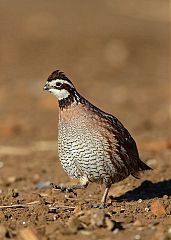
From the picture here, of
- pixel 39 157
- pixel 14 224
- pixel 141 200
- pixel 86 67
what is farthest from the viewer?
pixel 86 67

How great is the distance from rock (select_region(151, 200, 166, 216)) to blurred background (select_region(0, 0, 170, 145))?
498 cm

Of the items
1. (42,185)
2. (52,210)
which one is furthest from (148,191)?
(52,210)

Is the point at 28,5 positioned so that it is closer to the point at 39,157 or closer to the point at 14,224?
the point at 39,157

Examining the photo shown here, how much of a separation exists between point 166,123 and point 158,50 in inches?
416

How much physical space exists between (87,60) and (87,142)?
1571 cm

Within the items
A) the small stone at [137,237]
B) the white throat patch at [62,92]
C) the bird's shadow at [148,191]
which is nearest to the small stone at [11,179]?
the bird's shadow at [148,191]

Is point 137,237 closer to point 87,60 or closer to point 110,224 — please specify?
point 110,224

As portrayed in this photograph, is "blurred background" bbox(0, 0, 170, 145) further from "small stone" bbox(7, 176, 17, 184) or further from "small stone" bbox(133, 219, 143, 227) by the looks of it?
"small stone" bbox(133, 219, 143, 227)

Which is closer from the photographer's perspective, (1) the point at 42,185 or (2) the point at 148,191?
(2) the point at 148,191

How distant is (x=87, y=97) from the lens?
1873 centimetres

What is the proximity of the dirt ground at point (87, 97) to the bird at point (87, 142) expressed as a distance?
1.17 ft

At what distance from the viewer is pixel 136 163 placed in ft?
30.0

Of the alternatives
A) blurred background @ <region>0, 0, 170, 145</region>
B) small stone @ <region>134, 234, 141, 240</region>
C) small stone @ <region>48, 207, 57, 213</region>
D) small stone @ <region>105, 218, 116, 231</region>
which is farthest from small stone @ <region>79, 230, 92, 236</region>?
blurred background @ <region>0, 0, 170, 145</region>

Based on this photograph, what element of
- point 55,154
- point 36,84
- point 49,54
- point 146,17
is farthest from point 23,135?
point 146,17
